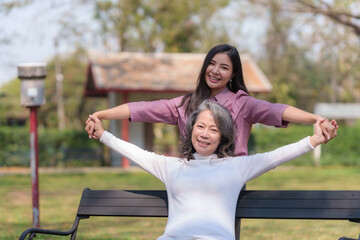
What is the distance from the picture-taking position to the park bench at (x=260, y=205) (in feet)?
12.4

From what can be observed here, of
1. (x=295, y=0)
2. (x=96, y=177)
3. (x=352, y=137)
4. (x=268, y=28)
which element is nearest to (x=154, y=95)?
(x=96, y=177)

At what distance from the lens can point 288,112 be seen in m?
3.66

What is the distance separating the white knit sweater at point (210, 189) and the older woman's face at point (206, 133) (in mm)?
70

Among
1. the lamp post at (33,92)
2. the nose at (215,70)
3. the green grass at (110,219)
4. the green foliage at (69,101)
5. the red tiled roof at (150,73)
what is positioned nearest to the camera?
the nose at (215,70)

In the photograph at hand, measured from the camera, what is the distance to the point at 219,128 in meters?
3.67

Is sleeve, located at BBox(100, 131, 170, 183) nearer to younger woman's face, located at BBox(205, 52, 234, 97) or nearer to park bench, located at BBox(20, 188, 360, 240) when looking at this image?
park bench, located at BBox(20, 188, 360, 240)

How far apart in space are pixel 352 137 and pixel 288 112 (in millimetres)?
20801

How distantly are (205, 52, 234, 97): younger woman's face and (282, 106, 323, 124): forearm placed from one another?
51cm

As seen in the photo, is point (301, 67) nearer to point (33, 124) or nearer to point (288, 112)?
point (33, 124)

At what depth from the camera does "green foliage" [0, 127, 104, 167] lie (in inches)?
886

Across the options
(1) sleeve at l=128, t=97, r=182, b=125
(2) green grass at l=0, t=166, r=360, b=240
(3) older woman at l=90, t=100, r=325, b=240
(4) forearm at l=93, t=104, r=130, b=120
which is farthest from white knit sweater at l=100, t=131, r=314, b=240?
(2) green grass at l=0, t=166, r=360, b=240

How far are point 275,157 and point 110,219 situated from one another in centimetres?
602

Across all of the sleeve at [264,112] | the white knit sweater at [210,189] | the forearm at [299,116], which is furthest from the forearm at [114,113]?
the forearm at [299,116]

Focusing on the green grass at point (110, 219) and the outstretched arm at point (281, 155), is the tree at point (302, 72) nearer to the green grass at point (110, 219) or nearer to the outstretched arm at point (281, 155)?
the green grass at point (110, 219)
